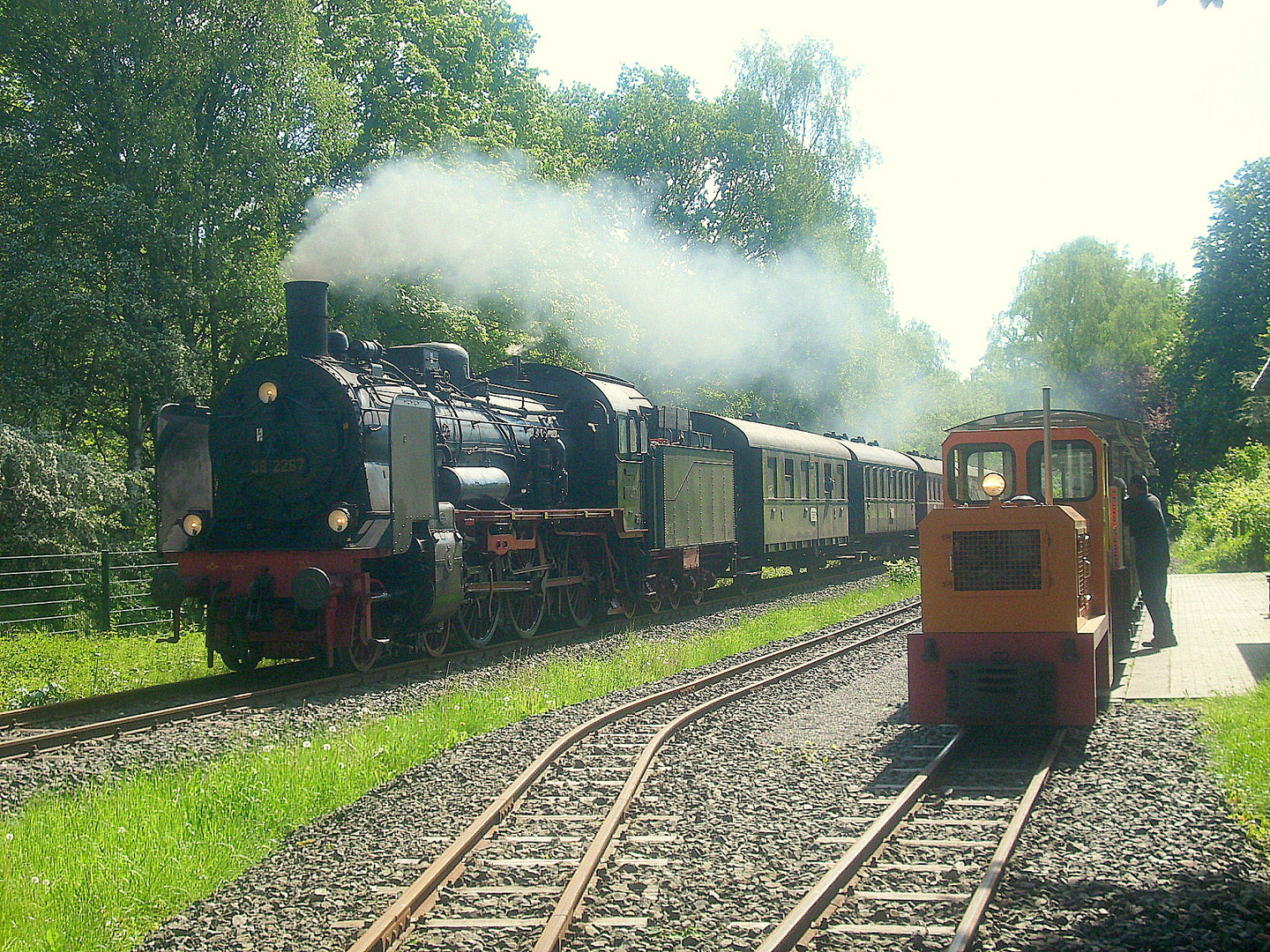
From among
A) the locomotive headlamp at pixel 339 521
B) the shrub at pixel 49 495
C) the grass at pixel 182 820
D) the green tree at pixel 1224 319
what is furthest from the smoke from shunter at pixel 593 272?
the green tree at pixel 1224 319

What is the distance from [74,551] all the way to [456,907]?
43.8 feet

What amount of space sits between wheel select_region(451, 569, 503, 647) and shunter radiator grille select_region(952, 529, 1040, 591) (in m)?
6.19

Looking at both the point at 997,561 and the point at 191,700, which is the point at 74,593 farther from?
the point at 997,561

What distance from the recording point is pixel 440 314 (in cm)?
2033

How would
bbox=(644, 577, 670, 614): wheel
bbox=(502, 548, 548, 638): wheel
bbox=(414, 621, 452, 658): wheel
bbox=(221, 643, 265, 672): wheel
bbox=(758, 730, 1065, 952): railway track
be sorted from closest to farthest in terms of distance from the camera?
bbox=(758, 730, 1065, 952): railway track
bbox=(221, 643, 265, 672): wheel
bbox=(414, 621, 452, 658): wheel
bbox=(502, 548, 548, 638): wheel
bbox=(644, 577, 670, 614): wheel

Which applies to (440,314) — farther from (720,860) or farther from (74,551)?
(720,860)

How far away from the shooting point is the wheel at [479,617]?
1309 cm

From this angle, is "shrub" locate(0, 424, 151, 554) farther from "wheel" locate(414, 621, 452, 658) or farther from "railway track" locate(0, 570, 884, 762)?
"wheel" locate(414, 621, 452, 658)

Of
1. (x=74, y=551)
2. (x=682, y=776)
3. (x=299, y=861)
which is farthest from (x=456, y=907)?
(x=74, y=551)

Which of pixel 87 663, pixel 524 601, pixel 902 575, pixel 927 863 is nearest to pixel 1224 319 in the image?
pixel 902 575

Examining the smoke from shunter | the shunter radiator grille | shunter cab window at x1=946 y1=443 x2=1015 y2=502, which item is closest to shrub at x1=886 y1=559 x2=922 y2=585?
the smoke from shunter

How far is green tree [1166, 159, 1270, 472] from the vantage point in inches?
1596

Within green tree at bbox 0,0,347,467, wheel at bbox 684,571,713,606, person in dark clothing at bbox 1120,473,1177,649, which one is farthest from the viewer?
wheel at bbox 684,571,713,606

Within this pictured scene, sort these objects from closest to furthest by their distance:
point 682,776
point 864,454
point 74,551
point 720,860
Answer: point 720,860 → point 682,776 → point 74,551 → point 864,454
